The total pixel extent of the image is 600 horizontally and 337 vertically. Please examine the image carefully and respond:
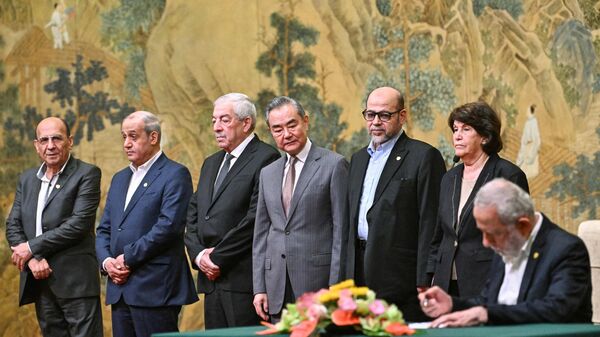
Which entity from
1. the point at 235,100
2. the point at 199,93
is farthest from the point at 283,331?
the point at 199,93

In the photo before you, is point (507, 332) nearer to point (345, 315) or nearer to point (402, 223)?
point (345, 315)

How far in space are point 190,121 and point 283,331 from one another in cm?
685

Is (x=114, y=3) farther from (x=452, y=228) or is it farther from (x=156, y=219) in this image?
(x=452, y=228)

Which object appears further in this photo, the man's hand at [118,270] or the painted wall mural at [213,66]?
the painted wall mural at [213,66]

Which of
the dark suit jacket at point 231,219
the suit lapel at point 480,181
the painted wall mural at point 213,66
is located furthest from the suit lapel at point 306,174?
the painted wall mural at point 213,66

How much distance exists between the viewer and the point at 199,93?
1157cm

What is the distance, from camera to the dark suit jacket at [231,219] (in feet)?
24.5

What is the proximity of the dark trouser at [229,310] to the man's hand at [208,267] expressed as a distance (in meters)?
0.10

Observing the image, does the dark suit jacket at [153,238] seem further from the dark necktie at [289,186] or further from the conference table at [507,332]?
the conference table at [507,332]

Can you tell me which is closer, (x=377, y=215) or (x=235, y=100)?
(x=377, y=215)

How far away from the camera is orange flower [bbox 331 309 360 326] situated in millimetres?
4703

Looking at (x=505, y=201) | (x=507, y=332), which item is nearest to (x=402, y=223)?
(x=505, y=201)

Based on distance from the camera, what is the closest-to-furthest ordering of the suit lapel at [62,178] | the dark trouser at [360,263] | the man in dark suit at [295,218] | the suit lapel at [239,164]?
the dark trouser at [360,263], the man in dark suit at [295,218], the suit lapel at [239,164], the suit lapel at [62,178]

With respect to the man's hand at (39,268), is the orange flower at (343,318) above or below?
below
